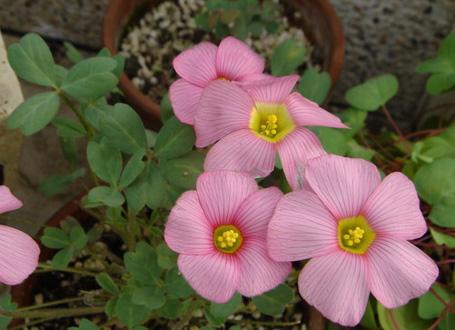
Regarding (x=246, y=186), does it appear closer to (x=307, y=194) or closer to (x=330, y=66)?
(x=307, y=194)

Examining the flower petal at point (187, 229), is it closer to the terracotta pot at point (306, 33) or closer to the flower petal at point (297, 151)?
the flower petal at point (297, 151)

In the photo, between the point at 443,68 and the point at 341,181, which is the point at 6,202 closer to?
the point at 341,181

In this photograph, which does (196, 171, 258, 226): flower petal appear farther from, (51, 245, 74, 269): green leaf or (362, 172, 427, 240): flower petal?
(51, 245, 74, 269): green leaf

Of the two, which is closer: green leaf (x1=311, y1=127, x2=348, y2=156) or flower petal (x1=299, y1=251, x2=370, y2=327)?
flower petal (x1=299, y1=251, x2=370, y2=327)

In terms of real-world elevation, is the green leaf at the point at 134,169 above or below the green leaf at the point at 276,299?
above

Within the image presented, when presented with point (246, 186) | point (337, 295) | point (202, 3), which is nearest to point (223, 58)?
point (246, 186)

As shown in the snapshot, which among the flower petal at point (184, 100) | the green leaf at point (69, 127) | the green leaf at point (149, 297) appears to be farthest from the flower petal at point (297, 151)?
the green leaf at point (69, 127)

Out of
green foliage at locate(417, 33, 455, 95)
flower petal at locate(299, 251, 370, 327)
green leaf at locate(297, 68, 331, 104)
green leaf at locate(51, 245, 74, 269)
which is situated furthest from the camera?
green foliage at locate(417, 33, 455, 95)

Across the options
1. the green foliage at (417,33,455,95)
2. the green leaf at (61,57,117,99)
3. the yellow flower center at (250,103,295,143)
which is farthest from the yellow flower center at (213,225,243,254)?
the green foliage at (417,33,455,95)
